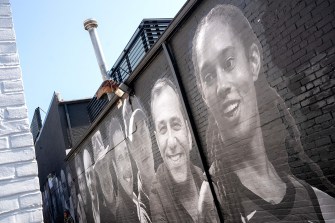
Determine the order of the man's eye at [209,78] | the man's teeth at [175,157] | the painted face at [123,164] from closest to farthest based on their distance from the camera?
1. the man's eye at [209,78]
2. the man's teeth at [175,157]
3. the painted face at [123,164]

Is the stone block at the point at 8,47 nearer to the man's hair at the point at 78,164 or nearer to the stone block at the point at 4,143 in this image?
the stone block at the point at 4,143

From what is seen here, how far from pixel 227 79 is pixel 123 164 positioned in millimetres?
5190

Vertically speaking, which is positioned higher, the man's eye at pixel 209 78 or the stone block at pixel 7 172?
the man's eye at pixel 209 78

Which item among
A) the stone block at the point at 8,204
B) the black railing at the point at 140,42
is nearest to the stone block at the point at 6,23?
the stone block at the point at 8,204

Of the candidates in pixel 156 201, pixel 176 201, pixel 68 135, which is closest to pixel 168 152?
pixel 176 201

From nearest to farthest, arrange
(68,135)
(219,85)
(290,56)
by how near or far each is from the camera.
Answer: (290,56) → (219,85) → (68,135)

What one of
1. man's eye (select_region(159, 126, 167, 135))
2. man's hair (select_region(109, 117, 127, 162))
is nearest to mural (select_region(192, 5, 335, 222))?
man's eye (select_region(159, 126, 167, 135))

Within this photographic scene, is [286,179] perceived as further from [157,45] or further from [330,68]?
[157,45]

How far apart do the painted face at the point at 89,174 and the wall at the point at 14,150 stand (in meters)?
10.4

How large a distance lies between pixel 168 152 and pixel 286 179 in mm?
2954

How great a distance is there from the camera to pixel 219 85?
4.73 m

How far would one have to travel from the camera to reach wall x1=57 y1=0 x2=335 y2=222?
340 centimetres

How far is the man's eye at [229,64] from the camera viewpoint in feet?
14.5

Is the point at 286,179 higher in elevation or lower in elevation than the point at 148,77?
lower
